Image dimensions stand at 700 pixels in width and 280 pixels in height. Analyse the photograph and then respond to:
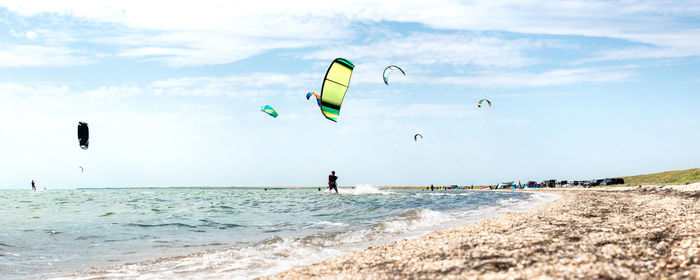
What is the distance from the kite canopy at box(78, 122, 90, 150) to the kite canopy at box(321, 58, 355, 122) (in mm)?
11673

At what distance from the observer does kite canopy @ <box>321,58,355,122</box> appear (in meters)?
14.3

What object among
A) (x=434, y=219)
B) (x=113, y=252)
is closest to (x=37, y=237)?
(x=113, y=252)

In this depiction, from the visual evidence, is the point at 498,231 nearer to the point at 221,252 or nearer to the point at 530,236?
the point at 530,236

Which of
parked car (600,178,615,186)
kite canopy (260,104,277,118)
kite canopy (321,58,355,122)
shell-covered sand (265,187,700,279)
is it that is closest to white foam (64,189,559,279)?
shell-covered sand (265,187,700,279)

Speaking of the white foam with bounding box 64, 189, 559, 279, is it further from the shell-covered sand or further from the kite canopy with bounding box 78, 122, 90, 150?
the kite canopy with bounding box 78, 122, 90, 150

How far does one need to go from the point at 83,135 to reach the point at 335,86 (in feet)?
41.0

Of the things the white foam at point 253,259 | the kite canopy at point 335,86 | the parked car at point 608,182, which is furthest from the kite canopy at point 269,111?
the parked car at point 608,182

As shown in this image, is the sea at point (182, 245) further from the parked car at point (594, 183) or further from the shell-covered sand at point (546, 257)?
the parked car at point (594, 183)

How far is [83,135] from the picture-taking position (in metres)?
20.3

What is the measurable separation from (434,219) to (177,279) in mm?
9584

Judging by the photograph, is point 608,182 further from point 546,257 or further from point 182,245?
point 546,257

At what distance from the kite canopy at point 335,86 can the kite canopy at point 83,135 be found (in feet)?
38.3

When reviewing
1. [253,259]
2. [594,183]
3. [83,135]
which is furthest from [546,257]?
[594,183]

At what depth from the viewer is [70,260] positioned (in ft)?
29.6
